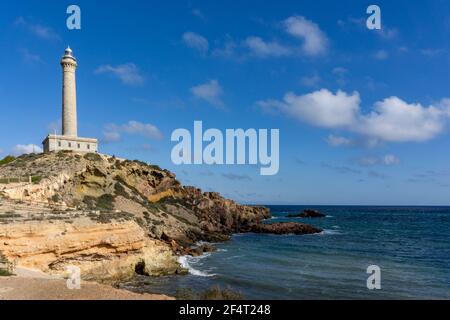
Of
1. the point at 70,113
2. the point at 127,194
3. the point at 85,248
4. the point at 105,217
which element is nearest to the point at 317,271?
the point at 105,217

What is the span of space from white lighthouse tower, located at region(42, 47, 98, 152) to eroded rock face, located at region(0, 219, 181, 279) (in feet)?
103

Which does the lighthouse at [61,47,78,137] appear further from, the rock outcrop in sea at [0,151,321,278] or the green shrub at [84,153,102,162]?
the rock outcrop in sea at [0,151,321,278]

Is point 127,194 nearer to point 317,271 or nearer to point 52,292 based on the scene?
point 317,271

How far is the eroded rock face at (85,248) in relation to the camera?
1780 centimetres

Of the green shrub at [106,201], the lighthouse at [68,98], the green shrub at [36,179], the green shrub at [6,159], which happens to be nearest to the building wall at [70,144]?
the lighthouse at [68,98]

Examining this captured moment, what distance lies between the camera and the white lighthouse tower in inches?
2007

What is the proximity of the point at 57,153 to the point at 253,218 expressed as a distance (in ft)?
141

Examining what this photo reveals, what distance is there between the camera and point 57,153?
47.1m

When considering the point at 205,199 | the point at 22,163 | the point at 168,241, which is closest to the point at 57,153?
the point at 22,163

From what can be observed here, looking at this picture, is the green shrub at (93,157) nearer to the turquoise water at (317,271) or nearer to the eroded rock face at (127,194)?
the eroded rock face at (127,194)

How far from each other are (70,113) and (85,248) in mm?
36832

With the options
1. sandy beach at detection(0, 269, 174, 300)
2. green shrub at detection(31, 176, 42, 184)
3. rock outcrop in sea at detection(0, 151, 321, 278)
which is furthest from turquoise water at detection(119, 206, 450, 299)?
green shrub at detection(31, 176, 42, 184)
